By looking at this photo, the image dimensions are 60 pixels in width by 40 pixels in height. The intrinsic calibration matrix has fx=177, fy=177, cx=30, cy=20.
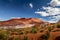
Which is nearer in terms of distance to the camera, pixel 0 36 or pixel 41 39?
pixel 41 39

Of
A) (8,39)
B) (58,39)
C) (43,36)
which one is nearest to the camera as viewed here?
(58,39)

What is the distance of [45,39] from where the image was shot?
27719mm

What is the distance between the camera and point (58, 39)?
26656 mm

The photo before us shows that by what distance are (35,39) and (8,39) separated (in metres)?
4.83

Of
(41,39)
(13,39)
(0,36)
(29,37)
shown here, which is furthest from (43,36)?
(0,36)

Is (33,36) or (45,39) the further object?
(33,36)

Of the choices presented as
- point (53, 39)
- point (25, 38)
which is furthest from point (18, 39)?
point (53, 39)

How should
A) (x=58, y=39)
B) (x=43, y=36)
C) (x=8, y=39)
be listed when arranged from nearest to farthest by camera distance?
(x=58, y=39), (x=43, y=36), (x=8, y=39)

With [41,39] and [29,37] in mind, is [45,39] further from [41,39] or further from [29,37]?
[29,37]

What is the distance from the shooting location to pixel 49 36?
2830cm

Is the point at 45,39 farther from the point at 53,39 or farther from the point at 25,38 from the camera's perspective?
the point at 25,38

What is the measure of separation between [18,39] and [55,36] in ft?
19.6

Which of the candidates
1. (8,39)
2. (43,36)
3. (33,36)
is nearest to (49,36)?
(43,36)

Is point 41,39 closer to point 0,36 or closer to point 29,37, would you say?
point 29,37
